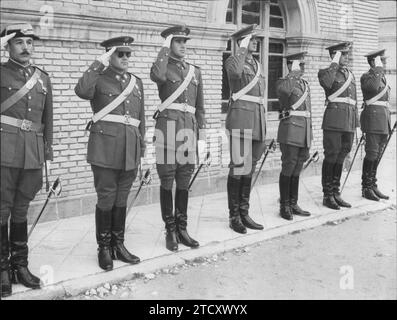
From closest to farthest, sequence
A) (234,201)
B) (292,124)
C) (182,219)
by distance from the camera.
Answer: (182,219) → (234,201) → (292,124)

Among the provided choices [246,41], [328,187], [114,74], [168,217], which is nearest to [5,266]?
[168,217]

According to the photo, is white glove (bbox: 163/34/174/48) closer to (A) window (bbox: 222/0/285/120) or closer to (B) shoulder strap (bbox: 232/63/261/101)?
(B) shoulder strap (bbox: 232/63/261/101)

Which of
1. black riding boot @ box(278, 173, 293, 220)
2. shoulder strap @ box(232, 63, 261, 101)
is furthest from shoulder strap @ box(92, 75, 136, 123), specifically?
black riding boot @ box(278, 173, 293, 220)

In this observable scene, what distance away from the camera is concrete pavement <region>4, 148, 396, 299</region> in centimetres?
428

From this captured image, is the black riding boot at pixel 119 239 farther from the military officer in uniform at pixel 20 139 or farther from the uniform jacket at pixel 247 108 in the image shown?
the uniform jacket at pixel 247 108

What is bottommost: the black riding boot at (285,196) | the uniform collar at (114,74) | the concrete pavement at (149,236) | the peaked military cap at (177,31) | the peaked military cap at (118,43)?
the concrete pavement at (149,236)

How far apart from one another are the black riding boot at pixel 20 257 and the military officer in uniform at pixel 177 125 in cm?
145

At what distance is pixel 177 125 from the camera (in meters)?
4.94

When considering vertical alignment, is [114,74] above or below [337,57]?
below

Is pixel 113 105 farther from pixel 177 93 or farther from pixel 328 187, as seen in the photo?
pixel 328 187

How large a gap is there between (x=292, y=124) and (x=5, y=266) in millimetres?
3656

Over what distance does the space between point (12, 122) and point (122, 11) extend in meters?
2.91

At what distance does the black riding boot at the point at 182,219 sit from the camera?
514 cm

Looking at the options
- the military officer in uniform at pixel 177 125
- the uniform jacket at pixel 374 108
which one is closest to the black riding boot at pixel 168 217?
the military officer in uniform at pixel 177 125
